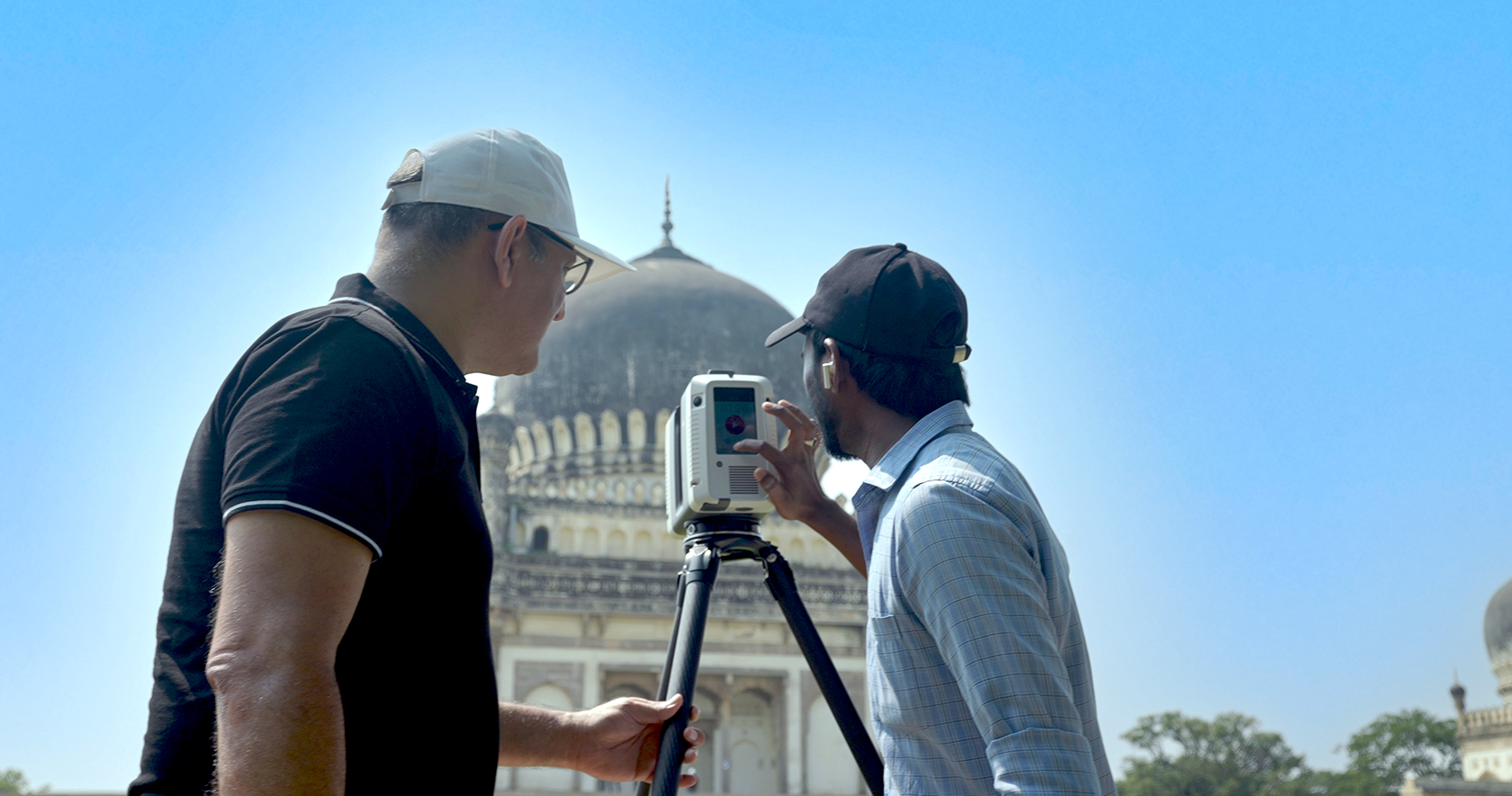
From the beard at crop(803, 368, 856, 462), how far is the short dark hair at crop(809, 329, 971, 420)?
0.23 ft

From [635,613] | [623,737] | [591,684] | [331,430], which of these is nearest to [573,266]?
[331,430]

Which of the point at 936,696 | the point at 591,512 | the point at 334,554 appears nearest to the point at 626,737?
the point at 936,696

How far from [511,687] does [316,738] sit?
1864 cm

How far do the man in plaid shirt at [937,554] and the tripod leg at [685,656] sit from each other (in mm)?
192

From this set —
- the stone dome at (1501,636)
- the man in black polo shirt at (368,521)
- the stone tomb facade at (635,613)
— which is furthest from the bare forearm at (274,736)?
the stone dome at (1501,636)

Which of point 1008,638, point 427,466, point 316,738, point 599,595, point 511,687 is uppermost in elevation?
point 599,595

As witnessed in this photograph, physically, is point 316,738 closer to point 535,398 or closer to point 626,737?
point 626,737

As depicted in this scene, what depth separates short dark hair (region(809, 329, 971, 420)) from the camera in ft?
6.69

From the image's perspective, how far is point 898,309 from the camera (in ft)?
6.60

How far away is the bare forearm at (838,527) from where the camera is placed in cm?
235

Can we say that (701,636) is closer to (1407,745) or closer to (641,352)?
(641,352)

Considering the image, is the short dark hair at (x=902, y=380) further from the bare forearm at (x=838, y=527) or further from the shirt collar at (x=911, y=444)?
the bare forearm at (x=838, y=527)

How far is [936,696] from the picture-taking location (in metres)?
1.78

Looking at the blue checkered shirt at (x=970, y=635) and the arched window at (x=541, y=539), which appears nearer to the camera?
the blue checkered shirt at (x=970, y=635)
